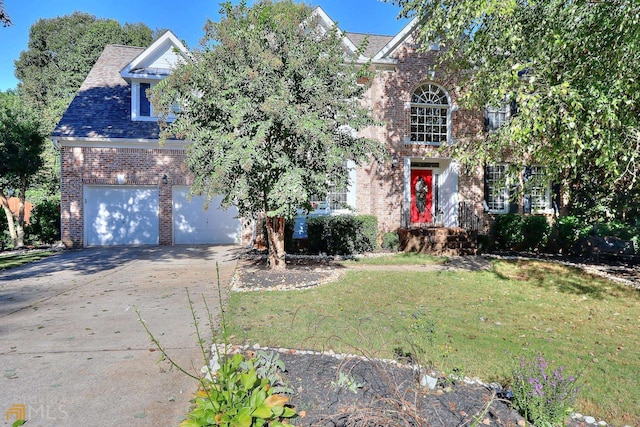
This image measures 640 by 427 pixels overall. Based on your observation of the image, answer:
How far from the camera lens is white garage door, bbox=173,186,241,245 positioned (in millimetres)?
13656

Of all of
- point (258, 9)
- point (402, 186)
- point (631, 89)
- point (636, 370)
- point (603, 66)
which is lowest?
point (636, 370)

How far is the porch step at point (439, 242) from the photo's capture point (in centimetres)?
1205

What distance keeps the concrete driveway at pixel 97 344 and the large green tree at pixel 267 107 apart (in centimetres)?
239

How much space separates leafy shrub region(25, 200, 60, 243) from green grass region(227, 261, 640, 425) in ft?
39.0

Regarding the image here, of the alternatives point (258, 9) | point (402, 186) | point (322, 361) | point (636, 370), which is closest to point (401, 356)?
point (322, 361)

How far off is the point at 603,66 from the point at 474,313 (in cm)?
477

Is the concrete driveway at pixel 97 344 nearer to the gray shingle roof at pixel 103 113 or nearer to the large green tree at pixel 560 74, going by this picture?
the gray shingle roof at pixel 103 113

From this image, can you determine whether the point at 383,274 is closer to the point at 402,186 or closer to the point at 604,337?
the point at 604,337

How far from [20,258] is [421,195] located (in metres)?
13.1

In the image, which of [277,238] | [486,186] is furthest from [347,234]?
[486,186]

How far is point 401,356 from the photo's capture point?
12.6 feet

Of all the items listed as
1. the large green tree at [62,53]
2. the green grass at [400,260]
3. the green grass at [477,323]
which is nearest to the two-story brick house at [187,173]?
the green grass at [400,260]

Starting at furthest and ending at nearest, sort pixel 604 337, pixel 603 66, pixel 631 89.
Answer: pixel 603 66, pixel 631 89, pixel 604 337

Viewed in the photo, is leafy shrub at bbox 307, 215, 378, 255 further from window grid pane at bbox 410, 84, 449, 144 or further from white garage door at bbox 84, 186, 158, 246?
white garage door at bbox 84, 186, 158, 246
